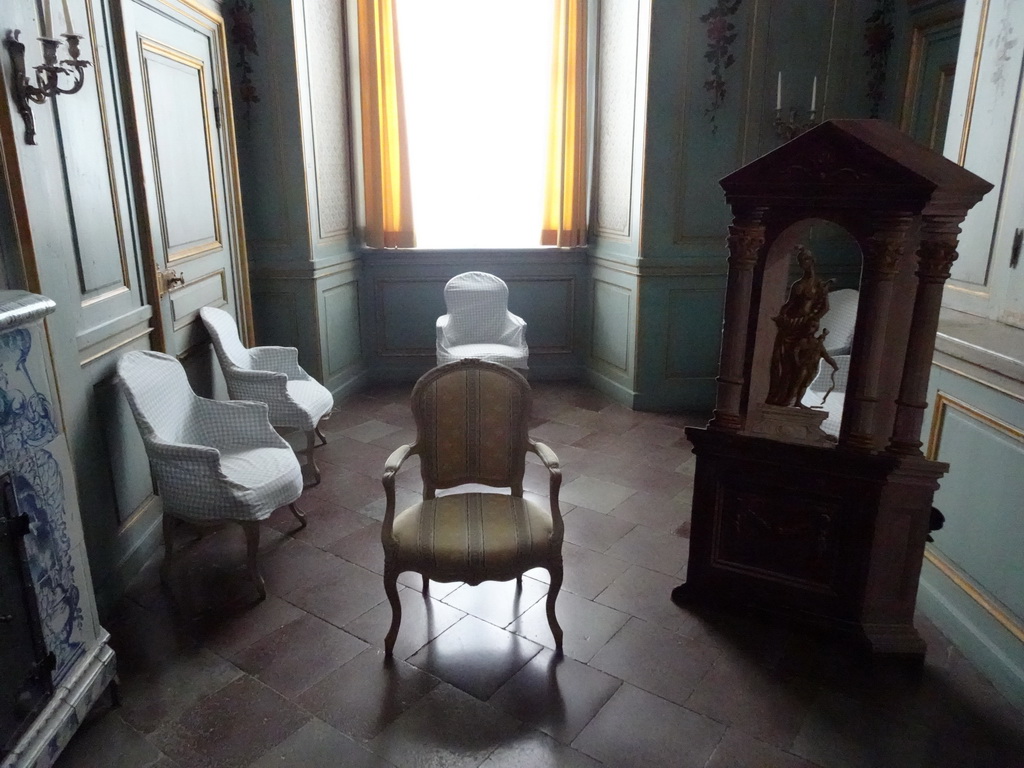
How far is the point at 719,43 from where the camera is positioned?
14.0ft

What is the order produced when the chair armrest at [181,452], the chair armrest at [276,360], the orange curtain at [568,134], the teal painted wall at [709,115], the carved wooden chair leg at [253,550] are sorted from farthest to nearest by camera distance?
the orange curtain at [568,134], the teal painted wall at [709,115], the chair armrest at [276,360], the carved wooden chair leg at [253,550], the chair armrest at [181,452]

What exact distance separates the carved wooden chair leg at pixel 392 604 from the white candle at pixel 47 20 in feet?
6.36

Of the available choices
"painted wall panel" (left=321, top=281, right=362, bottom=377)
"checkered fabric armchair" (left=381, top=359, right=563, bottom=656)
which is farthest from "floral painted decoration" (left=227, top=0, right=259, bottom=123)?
"checkered fabric armchair" (left=381, top=359, right=563, bottom=656)

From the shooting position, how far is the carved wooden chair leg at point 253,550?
2695mm

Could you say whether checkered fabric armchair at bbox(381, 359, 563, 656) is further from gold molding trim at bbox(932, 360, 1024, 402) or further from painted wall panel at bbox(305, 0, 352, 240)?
painted wall panel at bbox(305, 0, 352, 240)

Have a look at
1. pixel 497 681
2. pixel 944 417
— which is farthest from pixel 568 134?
pixel 497 681

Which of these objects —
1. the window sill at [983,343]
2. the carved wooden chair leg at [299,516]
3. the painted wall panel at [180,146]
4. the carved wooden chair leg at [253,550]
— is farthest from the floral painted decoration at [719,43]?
the carved wooden chair leg at [253,550]

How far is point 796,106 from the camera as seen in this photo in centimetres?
439

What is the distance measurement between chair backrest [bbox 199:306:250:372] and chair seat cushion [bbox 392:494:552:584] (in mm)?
1551

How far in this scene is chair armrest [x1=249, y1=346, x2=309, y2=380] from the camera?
3881mm

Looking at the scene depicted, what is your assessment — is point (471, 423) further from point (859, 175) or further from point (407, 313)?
point (407, 313)

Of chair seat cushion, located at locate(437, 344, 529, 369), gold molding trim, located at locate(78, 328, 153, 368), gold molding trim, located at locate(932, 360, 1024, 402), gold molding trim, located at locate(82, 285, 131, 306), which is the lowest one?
chair seat cushion, located at locate(437, 344, 529, 369)

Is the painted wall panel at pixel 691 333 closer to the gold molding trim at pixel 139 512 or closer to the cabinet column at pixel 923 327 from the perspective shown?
the cabinet column at pixel 923 327

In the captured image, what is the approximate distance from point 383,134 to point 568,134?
1289 millimetres
